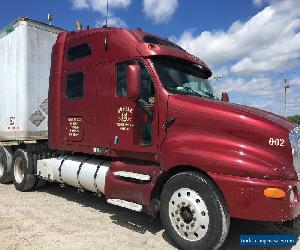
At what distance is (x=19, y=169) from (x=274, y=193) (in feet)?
21.7

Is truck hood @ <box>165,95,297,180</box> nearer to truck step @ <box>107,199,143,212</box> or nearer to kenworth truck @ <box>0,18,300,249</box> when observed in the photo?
kenworth truck @ <box>0,18,300,249</box>

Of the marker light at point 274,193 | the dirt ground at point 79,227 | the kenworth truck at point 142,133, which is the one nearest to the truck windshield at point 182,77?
the kenworth truck at point 142,133

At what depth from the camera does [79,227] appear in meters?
6.30

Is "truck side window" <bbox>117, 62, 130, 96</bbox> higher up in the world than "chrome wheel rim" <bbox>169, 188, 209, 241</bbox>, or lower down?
higher up

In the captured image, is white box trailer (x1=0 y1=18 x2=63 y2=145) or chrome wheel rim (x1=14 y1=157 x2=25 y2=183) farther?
chrome wheel rim (x1=14 y1=157 x2=25 y2=183)

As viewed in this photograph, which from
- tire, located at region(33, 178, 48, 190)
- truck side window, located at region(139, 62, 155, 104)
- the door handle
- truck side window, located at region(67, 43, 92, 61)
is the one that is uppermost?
truck side window, located at region(67, 43, 92, 61)

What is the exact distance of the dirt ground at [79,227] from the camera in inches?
219

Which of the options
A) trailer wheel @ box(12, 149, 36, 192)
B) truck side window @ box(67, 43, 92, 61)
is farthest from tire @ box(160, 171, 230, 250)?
trailer wheel @ box(12, 149, 36, 192)

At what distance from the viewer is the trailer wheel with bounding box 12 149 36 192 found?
898cm

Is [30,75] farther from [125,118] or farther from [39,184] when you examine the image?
[125,118]

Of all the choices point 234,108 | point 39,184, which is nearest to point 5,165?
point 39,184

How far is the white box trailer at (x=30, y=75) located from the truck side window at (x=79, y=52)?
118 cm

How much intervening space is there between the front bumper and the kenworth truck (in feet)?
0.04

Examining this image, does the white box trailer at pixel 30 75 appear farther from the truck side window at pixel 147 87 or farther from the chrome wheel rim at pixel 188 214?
the chrome wheel rim at pixel 188 214
